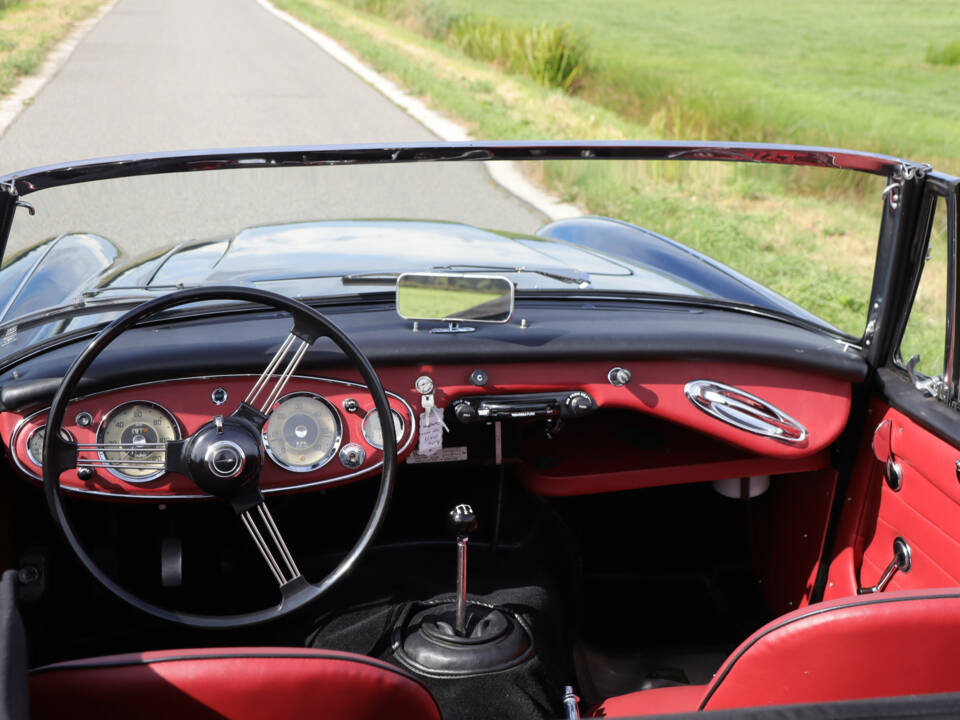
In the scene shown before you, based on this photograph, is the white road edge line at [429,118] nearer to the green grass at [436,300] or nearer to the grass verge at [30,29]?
the green grass at [436,300]

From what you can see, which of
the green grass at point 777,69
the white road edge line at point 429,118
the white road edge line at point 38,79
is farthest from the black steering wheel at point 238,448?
the white road edge line at point 38,79

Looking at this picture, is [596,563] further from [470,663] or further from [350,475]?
[350,475]

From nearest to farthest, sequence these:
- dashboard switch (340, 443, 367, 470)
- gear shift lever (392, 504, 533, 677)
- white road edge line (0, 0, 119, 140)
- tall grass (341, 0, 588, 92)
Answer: dashboard switch (340, 443, 367, 470)
gear shift lever (392, 504, 533, 677)
white road edge line (0, 0, 119, 140)
tall grass (341, 0, 588, 92)

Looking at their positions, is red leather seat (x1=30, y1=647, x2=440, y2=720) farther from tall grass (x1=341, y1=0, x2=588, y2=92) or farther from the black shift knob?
tall grass (x1=341, y1=0, x2=588, y2=92)

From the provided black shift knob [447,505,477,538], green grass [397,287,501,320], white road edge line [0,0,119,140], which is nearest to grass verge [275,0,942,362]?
green grass [397,287,501,320]

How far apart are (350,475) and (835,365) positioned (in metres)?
1.14

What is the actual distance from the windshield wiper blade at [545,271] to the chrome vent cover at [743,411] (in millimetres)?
415

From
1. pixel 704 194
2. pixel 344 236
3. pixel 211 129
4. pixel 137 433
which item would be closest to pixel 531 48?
pixel 211 129

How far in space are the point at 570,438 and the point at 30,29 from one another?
2282cm

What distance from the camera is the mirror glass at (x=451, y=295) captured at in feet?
6.88

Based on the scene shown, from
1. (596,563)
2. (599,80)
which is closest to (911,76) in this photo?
(599,80)

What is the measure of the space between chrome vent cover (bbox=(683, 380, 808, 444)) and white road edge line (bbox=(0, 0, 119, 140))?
1120 cm

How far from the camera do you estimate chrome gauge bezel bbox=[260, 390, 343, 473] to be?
7.11 ft

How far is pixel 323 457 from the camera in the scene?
2.21 meters
